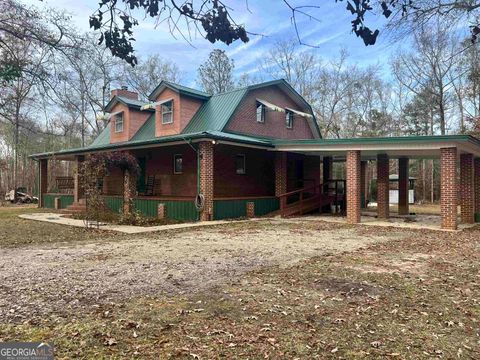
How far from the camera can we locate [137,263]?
703 centimetres

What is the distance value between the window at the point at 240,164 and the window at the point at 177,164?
2673 millimetres

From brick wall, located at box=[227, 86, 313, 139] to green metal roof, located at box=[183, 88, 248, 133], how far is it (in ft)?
1.09

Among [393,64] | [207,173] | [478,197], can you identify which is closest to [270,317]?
[207,173]

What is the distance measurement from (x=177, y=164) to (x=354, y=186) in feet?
27.8

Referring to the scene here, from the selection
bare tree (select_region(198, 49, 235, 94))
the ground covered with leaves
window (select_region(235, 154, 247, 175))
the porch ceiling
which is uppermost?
bare tree (select_region(198, 49, 235, 94))

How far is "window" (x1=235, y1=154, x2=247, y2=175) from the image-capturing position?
18.3m

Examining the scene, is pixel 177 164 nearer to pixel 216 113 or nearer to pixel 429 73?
pixel 216 113

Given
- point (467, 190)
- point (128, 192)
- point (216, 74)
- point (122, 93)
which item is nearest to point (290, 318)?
point (128, 192)

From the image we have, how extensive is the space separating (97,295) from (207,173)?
10.5 metres

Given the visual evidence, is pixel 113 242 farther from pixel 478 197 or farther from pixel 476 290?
pixel 478 197

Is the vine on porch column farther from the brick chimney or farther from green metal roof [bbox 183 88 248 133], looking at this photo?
the brick chimney

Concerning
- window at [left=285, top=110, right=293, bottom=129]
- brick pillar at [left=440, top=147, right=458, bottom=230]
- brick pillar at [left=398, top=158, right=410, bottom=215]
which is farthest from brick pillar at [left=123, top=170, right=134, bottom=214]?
brick pillar at [left=398, top=158, right=410, bottom=215]

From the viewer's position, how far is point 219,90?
114 feet

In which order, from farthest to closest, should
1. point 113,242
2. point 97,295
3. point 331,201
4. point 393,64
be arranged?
point 393,64, point 331,201, point 113,242, point 97,295
